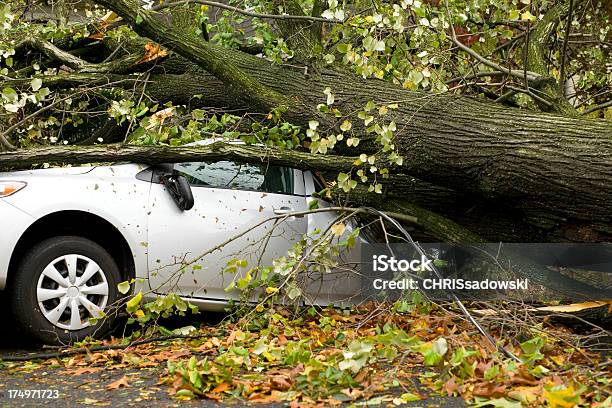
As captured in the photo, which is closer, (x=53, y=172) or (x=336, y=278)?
(x=53, y=172)

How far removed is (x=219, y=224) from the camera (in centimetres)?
693

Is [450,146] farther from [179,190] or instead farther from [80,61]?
[80,61]

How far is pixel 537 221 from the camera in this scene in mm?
6715

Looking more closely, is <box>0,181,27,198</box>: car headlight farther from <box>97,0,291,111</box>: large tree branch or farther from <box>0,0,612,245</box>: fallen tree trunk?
<box>97,0,291,111</box>: large tree branch

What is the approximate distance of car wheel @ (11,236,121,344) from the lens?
6.27m

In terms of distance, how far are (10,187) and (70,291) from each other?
864 mm

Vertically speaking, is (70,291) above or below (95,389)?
above

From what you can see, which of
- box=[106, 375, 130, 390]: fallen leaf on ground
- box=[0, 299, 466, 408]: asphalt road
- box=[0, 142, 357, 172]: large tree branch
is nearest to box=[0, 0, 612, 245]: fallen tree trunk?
box=[0, 142, 357, 172]: large tree branch

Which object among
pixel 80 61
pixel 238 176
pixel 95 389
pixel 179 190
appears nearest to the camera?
pixel 95 389

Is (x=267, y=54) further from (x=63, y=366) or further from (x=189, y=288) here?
(x=63, y=366)

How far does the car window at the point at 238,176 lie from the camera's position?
23.3ft

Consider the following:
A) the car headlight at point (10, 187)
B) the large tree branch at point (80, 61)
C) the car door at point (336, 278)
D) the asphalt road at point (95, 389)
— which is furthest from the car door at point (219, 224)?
the large tree branch at point (80, 61)

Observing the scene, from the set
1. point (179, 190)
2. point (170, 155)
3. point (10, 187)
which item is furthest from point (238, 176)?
point (10, 187)

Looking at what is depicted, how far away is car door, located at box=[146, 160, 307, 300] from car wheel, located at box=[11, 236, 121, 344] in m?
0.41
